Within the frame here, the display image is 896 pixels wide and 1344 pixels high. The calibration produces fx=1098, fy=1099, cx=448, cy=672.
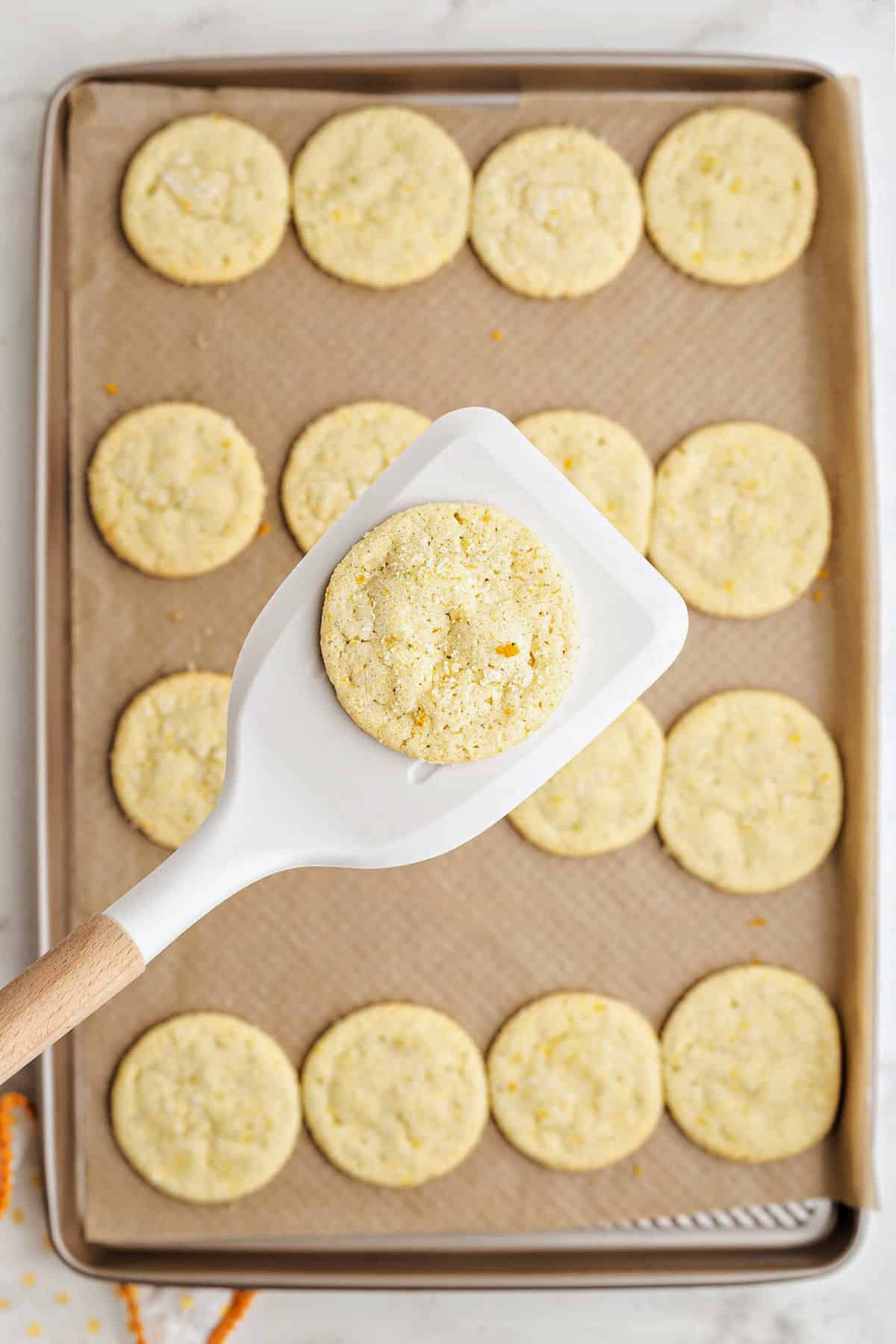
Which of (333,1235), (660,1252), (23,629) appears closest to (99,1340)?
(333,1235)

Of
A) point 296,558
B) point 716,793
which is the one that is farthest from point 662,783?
point 296,558

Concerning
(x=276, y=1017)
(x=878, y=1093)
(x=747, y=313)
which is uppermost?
(x=747, y=313)

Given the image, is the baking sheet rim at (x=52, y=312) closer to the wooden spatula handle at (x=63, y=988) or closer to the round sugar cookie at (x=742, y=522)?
the round sugar cookie at (x=742, y=522)

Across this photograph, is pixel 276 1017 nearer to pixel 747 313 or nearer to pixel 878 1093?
pixel 878 1093

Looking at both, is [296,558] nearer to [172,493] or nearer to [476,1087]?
[172,493]

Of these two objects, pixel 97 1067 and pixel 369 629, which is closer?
pixel 369 629

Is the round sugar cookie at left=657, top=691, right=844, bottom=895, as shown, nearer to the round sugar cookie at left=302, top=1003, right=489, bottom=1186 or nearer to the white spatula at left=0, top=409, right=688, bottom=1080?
the round sugar cookie at left=302, top=1003, right=489, bottom=1186

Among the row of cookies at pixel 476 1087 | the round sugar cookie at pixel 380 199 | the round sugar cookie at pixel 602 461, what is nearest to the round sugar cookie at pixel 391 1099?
the row of cookies at pixel 476 1087
